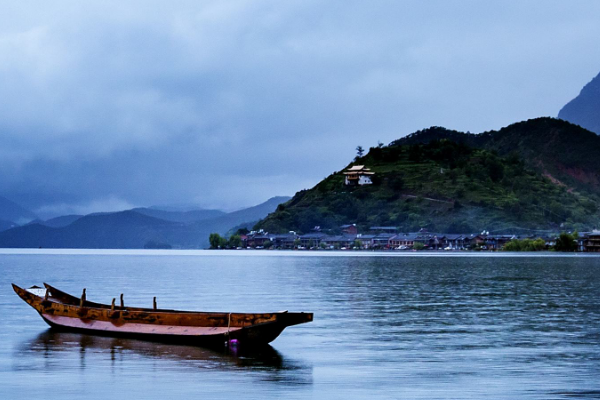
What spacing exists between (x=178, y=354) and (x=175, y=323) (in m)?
2.91

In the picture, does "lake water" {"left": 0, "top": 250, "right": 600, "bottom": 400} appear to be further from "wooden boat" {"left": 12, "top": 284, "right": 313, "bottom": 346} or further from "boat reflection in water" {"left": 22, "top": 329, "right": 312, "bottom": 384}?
"wooden boat" {"left": 12, "top": 284, "right": 313, "bottom": 346}

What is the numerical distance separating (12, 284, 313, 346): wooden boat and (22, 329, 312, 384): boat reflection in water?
1.26 feet

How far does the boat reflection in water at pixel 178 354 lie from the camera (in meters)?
27.4

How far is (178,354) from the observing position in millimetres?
30547

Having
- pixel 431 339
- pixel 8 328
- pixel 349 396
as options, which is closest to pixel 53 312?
pixel 8 328

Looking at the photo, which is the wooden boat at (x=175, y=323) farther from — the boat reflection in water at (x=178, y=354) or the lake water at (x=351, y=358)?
the lake water at (x=351, y=358)

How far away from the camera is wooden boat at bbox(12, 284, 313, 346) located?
104ft

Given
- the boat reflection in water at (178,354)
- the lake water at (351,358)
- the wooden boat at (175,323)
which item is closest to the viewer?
the lake water at (351,358)

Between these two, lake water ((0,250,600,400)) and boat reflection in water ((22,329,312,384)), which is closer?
lake water ((0,250,600,400))

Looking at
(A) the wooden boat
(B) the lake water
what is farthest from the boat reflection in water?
(A) the wooden boat

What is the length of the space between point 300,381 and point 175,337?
358 inches

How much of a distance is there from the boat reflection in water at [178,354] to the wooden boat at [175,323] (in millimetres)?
383

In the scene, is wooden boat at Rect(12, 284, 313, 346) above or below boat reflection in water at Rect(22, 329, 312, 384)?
above

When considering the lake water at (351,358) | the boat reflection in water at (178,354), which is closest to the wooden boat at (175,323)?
the boat reflection in water at (178,354)
